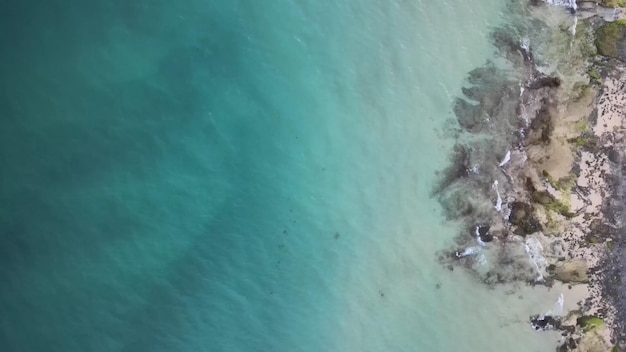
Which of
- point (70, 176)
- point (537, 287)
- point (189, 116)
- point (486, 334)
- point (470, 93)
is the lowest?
point (486, 334)

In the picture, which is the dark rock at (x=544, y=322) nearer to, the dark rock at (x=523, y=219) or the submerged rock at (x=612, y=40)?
the dark rock at (x=523, y=219)

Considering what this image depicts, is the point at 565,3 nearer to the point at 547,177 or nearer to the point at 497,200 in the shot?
the point at 547,177

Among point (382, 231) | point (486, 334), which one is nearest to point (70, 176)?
point (382, 231)

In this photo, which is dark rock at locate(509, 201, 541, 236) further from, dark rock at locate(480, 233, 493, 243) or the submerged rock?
the submerged rock

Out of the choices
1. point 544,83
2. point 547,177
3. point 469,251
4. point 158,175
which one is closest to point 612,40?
point 544,83

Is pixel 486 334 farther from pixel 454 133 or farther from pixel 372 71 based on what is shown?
pixel 372 71

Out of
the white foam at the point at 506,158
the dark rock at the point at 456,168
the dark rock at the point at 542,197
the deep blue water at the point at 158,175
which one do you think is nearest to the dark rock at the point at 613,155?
the dark rock at the point at 542,197

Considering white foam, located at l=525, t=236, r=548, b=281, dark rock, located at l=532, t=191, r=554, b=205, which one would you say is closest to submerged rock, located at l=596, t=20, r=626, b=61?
dark rock, located at l=532, t=191, r=554, b=205

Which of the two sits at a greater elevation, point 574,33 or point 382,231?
point 574,33
